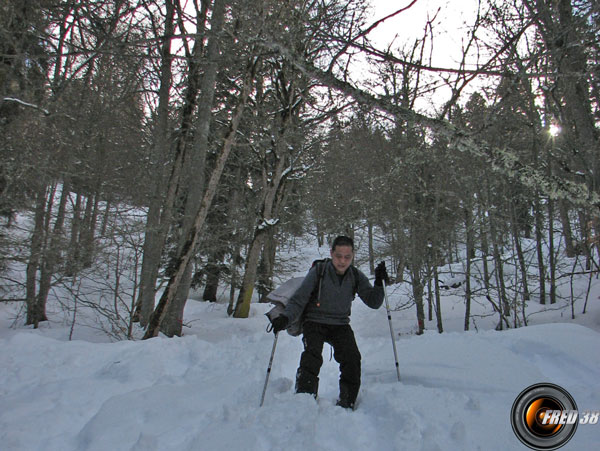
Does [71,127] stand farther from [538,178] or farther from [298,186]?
[538,178]

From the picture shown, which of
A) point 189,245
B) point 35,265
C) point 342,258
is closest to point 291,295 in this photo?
point 342,258

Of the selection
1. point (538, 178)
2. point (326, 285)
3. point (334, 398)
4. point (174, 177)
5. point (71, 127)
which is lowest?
point (334, 398)

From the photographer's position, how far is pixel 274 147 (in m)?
11.5

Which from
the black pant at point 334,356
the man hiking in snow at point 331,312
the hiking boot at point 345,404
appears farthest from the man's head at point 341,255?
the hiking boot at point 345,404

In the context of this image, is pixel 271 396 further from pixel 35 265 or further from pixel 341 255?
pixel 35 265

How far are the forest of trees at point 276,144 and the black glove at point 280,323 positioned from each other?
249 cm

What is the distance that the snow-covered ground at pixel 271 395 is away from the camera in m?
2.45

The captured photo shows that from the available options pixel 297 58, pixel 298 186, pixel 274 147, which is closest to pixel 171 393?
pixel 297 58

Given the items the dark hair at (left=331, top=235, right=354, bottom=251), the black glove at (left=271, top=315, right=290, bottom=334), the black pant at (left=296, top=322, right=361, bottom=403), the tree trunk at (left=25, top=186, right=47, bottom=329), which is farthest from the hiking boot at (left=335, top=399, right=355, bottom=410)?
the tree trunk at (left=25, top=186, right=47, bottom=329)

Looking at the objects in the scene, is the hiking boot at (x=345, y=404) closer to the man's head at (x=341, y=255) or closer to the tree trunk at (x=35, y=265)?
the man's head at (x=341, y=255)

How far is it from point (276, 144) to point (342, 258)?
8435 millimetres

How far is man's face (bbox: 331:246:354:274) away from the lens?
12.3ft

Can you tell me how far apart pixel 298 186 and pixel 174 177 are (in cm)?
776

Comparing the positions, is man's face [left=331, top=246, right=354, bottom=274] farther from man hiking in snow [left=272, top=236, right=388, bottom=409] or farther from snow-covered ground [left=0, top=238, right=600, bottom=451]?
snow-covered ground [left=0, top=238, right=600, bottom=451]
